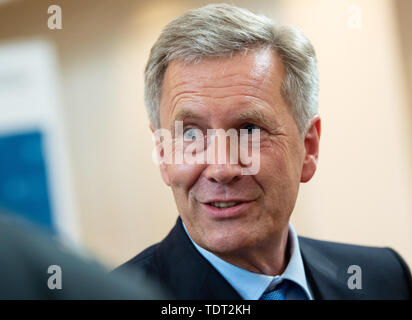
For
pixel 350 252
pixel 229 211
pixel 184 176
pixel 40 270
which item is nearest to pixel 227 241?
pixel 229 211

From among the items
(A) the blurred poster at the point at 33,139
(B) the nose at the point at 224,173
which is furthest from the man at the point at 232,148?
(A) the blurred poster at the point at 33,139

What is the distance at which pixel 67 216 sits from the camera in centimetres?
161

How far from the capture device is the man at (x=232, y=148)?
3.54ft

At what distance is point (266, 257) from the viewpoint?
116 centimetres

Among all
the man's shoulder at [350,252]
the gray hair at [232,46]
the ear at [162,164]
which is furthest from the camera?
the man's shoulder at [350,252]

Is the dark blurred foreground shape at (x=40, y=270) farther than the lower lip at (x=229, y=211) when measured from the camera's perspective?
No

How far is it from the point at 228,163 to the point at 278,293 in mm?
306

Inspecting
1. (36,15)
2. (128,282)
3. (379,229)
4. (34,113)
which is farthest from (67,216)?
(128,282)

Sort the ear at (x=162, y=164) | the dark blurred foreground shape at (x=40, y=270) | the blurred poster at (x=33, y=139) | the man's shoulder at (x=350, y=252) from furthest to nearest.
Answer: the blurred poster at (x=33, y=139) → the man's shoulder at (x=350, y=252) → the ear at (x=162, y=164) → the dark blurred foreground shape at (x=40, y=270)

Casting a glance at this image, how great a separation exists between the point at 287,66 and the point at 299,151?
192 mm

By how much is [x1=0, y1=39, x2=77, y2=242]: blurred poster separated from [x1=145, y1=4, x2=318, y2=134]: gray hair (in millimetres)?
606

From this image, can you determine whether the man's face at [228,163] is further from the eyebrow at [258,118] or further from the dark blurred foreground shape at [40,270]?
the dark blurred foreground shape at [40,270]

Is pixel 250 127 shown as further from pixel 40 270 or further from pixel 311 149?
pixel 40 270
